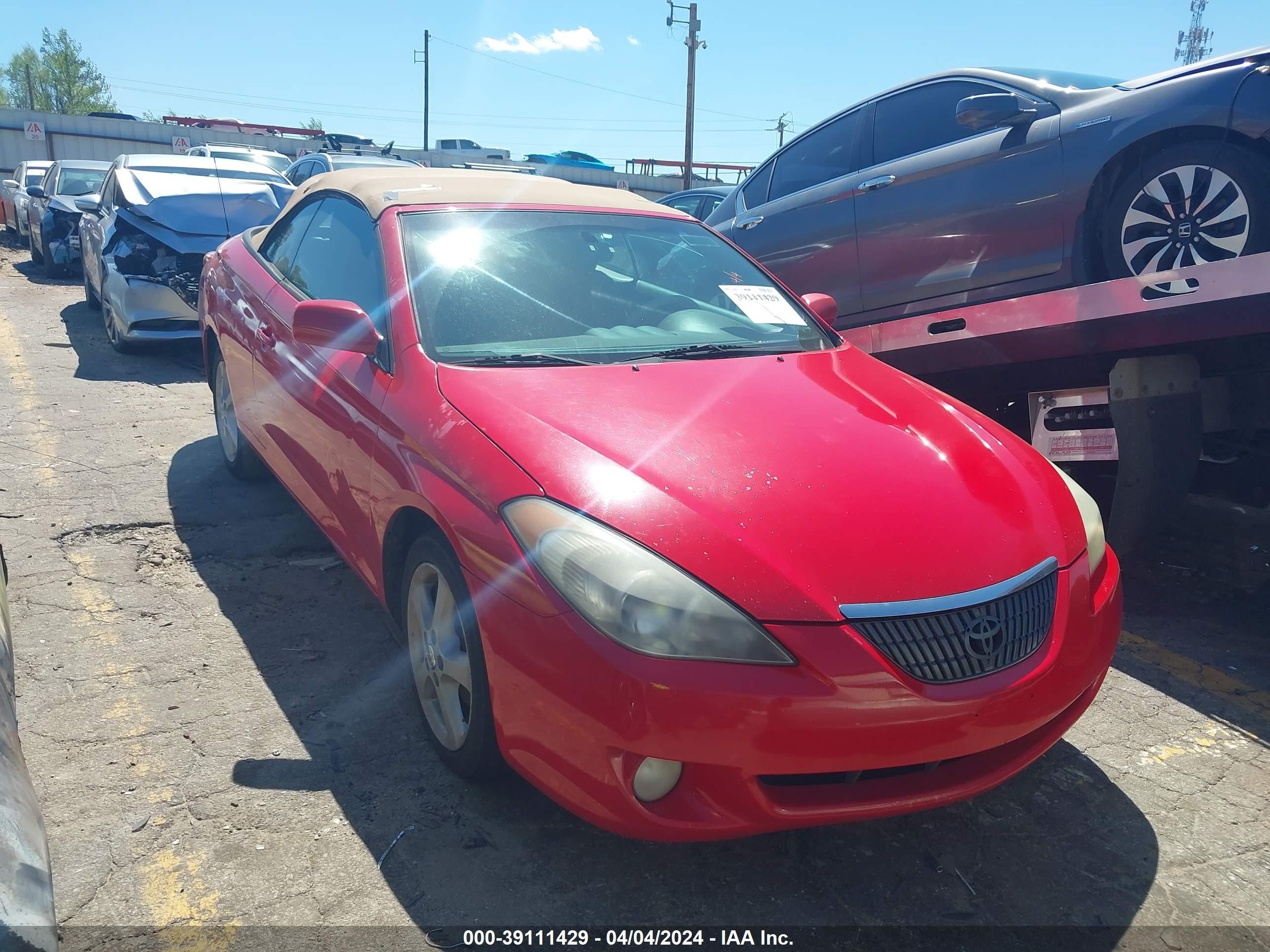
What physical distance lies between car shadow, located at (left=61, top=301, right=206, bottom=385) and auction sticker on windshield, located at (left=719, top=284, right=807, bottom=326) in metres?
5.28

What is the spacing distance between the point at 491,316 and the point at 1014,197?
2.89 metres

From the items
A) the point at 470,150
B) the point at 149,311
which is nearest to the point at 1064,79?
the point at 149,311

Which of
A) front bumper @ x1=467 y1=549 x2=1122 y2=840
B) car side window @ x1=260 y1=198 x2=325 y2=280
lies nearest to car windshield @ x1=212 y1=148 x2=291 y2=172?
car side window @ x1=260 y1=198 x2=325 y2=280

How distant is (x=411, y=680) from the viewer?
9.64 ft

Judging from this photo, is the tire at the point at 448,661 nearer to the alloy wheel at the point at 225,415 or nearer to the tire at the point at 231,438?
the tire at the point at 231,438

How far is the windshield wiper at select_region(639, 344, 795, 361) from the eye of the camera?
10.1 feet

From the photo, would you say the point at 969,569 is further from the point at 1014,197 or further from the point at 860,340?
the point at 1014,197

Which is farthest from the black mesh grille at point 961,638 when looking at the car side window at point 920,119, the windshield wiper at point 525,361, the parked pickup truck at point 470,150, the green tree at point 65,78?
the green tree at point 65,78

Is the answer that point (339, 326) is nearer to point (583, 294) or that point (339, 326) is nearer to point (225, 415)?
point (583, 294)

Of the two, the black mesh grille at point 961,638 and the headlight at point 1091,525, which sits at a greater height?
the headlight at point 1091,525

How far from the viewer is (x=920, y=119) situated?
5.42 metres

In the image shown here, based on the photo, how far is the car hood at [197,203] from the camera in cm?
796

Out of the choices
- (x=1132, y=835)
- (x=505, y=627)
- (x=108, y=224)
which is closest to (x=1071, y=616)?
(x=1132, y=835)

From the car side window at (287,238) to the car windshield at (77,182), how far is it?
11071 mm
